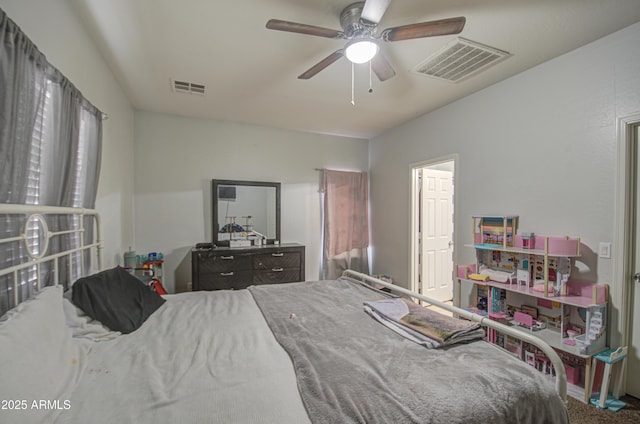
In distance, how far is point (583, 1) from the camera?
5.36 feet

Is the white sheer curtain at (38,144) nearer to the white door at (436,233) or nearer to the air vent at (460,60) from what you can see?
the air vent at (460,60)

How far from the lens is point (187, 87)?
281 centimetres

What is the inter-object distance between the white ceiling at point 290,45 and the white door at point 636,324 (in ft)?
3.12

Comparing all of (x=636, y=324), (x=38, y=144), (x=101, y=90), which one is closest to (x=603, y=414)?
(x=636, y=324)

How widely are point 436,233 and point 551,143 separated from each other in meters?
2.00

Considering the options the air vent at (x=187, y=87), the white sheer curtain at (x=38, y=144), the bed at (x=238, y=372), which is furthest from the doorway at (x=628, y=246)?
the air vent at (x=187, y=87)

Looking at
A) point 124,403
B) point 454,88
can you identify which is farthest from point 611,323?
point 124,403

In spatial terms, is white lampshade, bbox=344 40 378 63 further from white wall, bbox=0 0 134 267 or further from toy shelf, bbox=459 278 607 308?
toy shelf, bbox=459 278 607 308

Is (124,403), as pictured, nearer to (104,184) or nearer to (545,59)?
(104,184)

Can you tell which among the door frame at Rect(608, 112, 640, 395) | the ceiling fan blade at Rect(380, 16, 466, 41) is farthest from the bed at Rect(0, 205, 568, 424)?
the ceiling fan blade at Rect(380, 16, 466, 41)

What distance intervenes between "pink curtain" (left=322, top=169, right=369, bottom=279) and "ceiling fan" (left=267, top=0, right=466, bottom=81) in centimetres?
265

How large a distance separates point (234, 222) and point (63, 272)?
2.29 meters

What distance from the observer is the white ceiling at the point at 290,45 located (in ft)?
5.59

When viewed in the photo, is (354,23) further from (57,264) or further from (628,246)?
(628,246)
